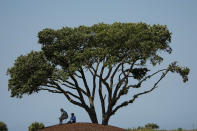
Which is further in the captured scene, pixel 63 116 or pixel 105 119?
pixel 105 119

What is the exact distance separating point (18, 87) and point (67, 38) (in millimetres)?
9141

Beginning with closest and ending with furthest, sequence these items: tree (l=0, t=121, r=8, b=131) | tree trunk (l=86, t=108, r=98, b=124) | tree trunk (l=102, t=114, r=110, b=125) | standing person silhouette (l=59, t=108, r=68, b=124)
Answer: standing person silhouette (l=59, t=108, r=68, b=124)
tree trunk (l=102, t=114, r=110, b=125)
tree trunk (l=86, t=108, r=98, b=124)
tree (l=0, t=121, r=8, b=131)

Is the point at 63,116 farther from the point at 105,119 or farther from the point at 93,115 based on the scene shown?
the point at 105,119

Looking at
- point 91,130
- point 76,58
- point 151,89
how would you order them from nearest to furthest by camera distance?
point 91,130 → point 76,58 → point 151,89

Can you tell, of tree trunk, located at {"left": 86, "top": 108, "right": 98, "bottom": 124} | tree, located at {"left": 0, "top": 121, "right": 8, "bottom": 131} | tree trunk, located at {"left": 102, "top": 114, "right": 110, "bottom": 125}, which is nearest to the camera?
tree trunk, located at {"left": 102, "top": 114, "right": 110, "bottom": 125}

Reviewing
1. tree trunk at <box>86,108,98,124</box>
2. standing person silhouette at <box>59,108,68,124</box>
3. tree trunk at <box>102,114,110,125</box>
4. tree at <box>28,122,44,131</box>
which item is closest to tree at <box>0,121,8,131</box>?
tree at <box>28,122,44,131</box>

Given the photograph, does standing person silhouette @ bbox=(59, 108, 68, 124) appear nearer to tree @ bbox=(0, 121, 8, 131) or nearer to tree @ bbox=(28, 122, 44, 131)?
tree @ bbox=(28, 122, 44, 131)

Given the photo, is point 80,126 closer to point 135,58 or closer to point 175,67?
point 135,58

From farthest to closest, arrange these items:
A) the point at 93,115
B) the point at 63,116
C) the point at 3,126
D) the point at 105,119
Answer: the point at 3,126 < the point at 93,115 < the point at 105,119 < the point at 63,116

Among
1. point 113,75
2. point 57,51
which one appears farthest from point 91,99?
point 57,51

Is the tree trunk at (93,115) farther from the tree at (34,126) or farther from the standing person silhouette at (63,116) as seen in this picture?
the standing person silhouette at (63,116)

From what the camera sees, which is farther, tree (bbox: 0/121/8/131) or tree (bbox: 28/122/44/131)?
tree (bbox: 0/121/8/131)

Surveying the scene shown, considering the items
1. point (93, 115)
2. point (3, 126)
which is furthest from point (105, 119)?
point (3, 126)

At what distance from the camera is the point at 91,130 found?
3375 centimetres
